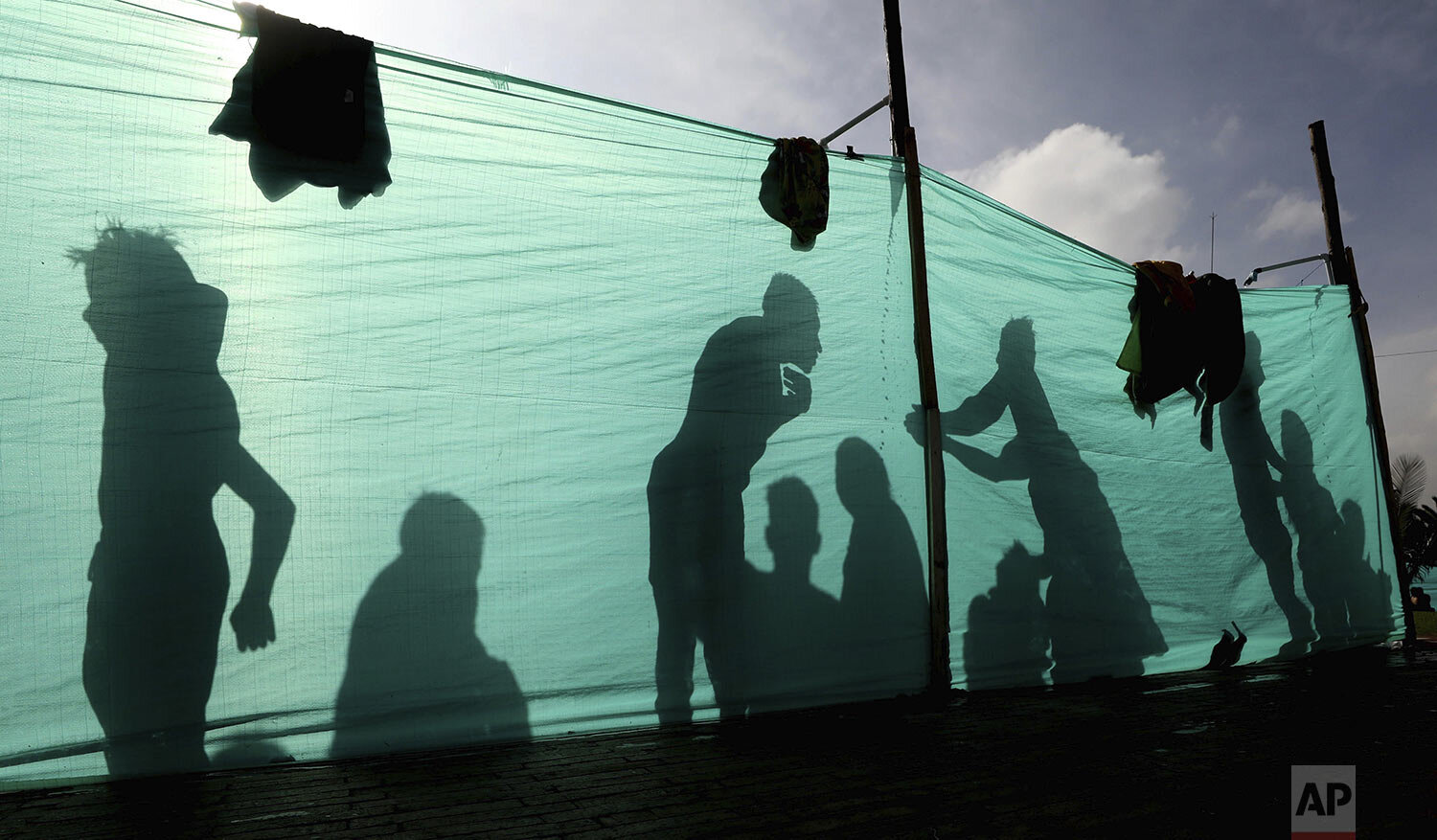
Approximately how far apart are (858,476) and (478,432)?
1.67 m

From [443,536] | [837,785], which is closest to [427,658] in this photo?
[443,536]

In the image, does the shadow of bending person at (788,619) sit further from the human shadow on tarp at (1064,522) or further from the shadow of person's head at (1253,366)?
the shadow of person's head at (1253,366)

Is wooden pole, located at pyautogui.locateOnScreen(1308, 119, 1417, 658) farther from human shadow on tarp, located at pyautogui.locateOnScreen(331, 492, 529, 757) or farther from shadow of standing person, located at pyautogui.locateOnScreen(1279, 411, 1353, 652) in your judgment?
human shadow on tarp, located at pyautogui.locateOnScreen(331, 492, 529, 757)

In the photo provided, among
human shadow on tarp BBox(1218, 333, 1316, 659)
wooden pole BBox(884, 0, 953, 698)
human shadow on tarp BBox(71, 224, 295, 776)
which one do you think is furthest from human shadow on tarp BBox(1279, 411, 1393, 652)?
human shadow on tarp BBox(71, 224, 295, 776)

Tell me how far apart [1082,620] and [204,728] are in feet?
12.8

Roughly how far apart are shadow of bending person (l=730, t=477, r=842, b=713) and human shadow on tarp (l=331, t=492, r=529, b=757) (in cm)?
97

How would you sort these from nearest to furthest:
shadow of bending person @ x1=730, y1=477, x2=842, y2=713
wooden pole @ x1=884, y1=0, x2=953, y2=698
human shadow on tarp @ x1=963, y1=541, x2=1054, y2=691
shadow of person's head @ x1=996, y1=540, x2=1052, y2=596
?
shadow of bending person @ x1=730, y1=477, x2=842, y2=713 → wooden pole @ x1=884, y1=0, x2=953, y2=698 → human shadow on tarp @ x1=963, y1=541, x2=1054, y2=691 → shadow of person's head @ x1=996, y1=540, x2=1052, y2=596

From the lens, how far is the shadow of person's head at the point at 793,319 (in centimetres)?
Answer: 368

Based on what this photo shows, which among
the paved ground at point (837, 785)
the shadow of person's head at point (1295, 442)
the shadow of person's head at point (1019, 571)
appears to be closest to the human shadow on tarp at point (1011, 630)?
the shadow of person's head at point (1019, 571)

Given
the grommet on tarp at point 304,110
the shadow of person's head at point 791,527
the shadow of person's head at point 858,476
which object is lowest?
the shadow of person's head at point 791,527

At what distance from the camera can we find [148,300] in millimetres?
2562

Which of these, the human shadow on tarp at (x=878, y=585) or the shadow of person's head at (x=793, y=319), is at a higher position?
the shadow of person's head at (x=793, y=319)

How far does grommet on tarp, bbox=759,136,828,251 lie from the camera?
12.3 feet

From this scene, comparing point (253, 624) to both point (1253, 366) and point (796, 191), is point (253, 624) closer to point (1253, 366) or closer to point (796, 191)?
point (796, 191)
